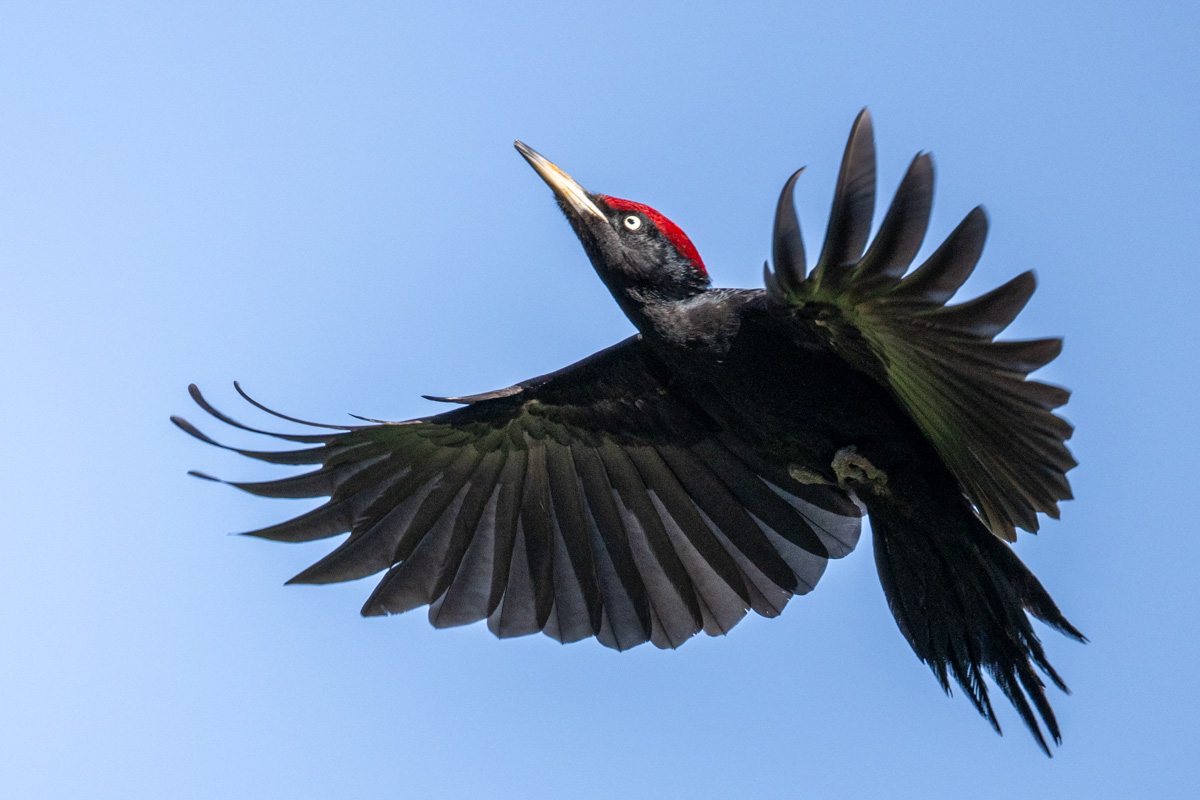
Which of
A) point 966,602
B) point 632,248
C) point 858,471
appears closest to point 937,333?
point 858,471

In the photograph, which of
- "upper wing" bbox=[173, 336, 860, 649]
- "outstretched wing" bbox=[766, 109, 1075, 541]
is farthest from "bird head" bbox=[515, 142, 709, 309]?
"outstretched wing" bbox=[766, 109, 1075, 541]

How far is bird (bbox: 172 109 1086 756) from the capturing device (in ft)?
14.0

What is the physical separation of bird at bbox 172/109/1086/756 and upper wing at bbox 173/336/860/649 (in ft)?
0.03

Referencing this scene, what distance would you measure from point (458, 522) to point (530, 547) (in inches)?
14.1

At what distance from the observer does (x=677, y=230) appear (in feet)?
18.4

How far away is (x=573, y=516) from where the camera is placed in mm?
6363

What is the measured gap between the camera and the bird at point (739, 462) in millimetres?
4273

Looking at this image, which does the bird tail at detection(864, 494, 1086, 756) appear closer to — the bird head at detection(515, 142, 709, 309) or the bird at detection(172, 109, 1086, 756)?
the bird at detection(172, 109, 1086, 756)

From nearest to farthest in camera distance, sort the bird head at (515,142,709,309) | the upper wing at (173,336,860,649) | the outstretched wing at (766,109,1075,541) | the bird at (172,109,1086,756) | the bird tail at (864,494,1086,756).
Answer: the outstretched wing at (766,109,1075,541), the bird at (172,109,1086,756), the bird tail at (864,494,1086,756), the bird head at (515,142,709,309), the upper wing at (173,336,860,649)

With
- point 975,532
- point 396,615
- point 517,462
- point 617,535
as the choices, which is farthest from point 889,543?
point 396,615

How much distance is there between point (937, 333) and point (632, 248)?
64.1 inches

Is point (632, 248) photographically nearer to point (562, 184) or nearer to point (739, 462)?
point (562, 184)

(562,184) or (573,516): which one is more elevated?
(562,184)

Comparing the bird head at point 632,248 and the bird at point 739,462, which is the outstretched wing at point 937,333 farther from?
the bird head at point 632,248
